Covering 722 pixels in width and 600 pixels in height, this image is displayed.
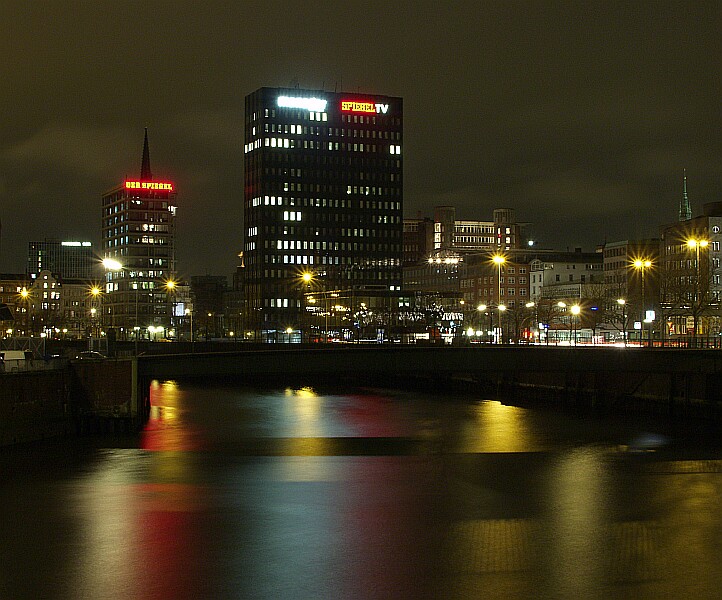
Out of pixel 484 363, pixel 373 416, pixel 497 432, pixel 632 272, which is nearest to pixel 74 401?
pixel 373 416

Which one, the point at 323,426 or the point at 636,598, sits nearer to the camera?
the point at 636,598


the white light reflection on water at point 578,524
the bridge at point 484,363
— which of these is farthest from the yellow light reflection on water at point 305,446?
the white light reflection on water at point 578,524

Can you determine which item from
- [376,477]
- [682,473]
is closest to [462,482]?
[376,477]

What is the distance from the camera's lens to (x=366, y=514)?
144 ft

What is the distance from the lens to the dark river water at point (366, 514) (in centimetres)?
3303

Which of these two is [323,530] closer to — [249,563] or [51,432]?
[249,563]

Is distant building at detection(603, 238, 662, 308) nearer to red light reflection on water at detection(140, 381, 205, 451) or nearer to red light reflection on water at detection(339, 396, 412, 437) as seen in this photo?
red light reflection on water at detection(339, 396, 412, 437)

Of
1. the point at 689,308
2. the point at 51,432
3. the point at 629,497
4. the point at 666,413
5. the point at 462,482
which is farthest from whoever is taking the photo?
the point at 689,308

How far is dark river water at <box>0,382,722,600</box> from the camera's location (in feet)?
108

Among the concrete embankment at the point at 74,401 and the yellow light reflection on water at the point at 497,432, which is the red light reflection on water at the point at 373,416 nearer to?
the yellow light reflection on water at the point at 497,432

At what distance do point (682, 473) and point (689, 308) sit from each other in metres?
88.4

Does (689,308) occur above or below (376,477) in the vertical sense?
above

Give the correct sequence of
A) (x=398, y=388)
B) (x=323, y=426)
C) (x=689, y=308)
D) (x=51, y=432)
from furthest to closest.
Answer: (x=689, y=308) → (x=398, y=388) → (x=323, y=426) → (x=51, y=432)

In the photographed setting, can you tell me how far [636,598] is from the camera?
102ft
